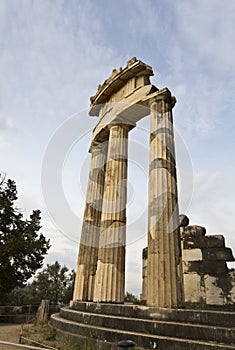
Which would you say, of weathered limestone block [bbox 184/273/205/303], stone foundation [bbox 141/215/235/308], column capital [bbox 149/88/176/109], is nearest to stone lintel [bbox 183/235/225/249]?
stone foundation [bbox 141/215/235/308]

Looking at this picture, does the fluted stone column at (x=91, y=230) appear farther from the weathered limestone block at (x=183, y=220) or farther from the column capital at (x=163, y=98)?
the column capital at (x=163, y=98)

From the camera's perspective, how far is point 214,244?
1213 centimetres

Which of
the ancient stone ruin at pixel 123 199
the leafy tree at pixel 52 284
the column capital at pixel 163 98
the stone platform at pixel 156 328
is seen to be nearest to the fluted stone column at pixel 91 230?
the ancient stone ruin at pixel 123 199

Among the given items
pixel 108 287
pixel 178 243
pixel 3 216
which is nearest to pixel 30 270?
pixel 3 216

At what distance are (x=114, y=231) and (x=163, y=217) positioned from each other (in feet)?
9.21

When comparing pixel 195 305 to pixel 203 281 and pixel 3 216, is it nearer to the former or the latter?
pixel 203 281

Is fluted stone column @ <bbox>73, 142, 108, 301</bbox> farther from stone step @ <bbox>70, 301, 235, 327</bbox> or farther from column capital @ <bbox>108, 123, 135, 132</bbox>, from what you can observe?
stone step @ <bbox>70, 301, 235, 327</bbox>

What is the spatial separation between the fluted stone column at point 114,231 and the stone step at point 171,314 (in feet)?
3.38

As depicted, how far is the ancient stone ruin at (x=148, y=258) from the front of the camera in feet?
21.6

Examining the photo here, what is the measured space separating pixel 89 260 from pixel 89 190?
398cm

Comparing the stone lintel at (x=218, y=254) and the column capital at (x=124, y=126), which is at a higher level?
the column capital at (x=124, y=126)

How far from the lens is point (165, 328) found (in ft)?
21.5

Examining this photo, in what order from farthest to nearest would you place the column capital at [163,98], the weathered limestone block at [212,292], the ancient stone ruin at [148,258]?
the column capital at [163,98], the weathered limestone block at [212,292], the ancient stone ruin at [148,258]

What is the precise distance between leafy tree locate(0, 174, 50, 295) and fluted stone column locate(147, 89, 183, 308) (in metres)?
14.2
